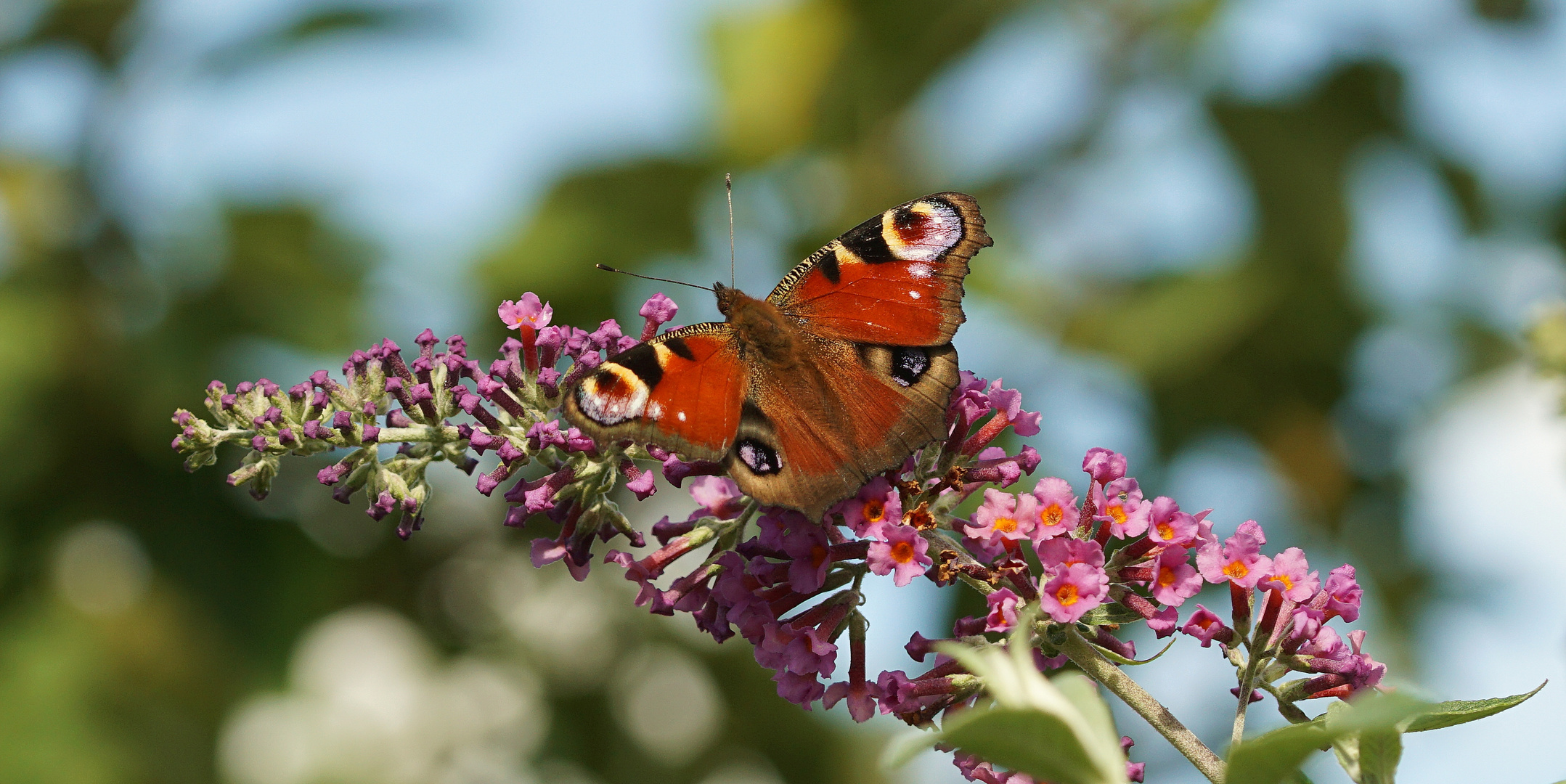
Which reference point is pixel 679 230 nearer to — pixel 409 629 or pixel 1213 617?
pixel 409 629

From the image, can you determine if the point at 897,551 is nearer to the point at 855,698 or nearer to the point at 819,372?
the point at 855,698

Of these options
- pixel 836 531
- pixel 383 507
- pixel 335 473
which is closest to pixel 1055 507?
pixel 836 531

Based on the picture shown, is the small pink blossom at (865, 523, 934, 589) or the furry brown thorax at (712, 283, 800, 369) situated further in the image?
the furry brown thorax at (712, 283, 800, 369)

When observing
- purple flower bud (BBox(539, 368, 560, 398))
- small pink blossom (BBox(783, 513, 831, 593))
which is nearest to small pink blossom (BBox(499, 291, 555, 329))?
purple flower bud (BBox(539, 368, 560, 398))

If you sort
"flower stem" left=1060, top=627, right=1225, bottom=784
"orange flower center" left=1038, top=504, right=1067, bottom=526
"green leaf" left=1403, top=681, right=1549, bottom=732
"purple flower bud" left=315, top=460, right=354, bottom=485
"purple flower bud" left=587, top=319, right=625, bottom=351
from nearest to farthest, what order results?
"green leaf" left=1403, top=681, right=1549, bottom=732 < "flower stem" left=1060, top=627, right=1225, bottom=784 < "orange flower center" left=1038, top=504, right=1067, bottom=526 < "purple flower bud" left=315, top=460, right=354, bottom=485 < "purple flower bud" left=587, top=319, right=625, bottom=351

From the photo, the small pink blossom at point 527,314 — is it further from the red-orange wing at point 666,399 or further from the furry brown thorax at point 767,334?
the furry brown thorax at point 767,334

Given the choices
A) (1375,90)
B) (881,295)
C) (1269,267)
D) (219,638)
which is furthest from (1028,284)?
(219,638)

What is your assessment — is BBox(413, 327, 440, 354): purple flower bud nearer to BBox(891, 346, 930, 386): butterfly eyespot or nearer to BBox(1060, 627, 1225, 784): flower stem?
BBox(891, 346, 930, 386): butterfly eyespot
